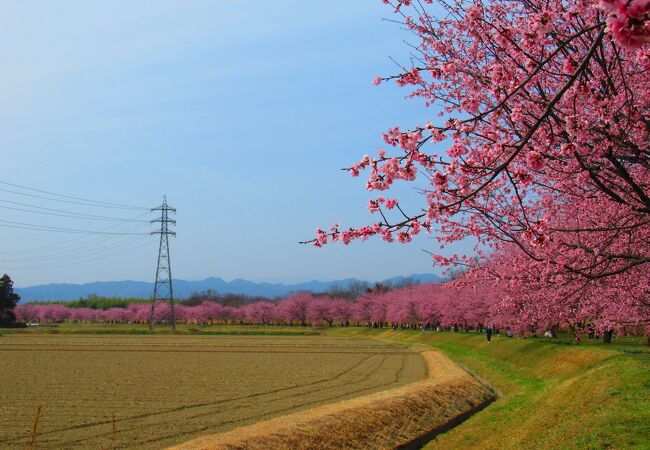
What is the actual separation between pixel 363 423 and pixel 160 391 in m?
13.6

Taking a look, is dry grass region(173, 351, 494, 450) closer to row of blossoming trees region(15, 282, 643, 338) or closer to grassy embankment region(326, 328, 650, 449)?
grassy embankment region(326, 328, 650, 449)

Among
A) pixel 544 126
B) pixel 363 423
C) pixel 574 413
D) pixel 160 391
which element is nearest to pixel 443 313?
pixel 160 391

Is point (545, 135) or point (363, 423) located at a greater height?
point (545, 135)

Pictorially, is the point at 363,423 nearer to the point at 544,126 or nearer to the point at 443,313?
the point at 544,126

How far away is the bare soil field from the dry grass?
2527 mm

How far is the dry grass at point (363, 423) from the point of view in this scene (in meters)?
15.6

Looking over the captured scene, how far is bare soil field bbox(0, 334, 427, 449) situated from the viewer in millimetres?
18625

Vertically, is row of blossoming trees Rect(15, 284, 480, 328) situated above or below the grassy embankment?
above

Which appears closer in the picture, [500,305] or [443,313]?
[500,305]

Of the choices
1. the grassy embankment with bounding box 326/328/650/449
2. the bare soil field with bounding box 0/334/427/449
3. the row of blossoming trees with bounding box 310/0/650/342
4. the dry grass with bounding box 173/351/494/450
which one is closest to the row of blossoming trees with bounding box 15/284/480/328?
the bare soil field with bounding box 0/334/427/449

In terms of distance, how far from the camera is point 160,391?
2909cm

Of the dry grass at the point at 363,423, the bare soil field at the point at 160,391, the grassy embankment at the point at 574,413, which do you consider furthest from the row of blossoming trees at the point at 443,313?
the bare soil field at the point at 160,391

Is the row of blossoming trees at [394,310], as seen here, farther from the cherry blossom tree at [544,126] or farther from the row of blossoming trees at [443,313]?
the cherry blossom tree at [544,126]

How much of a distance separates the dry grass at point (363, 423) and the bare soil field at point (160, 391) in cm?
253
